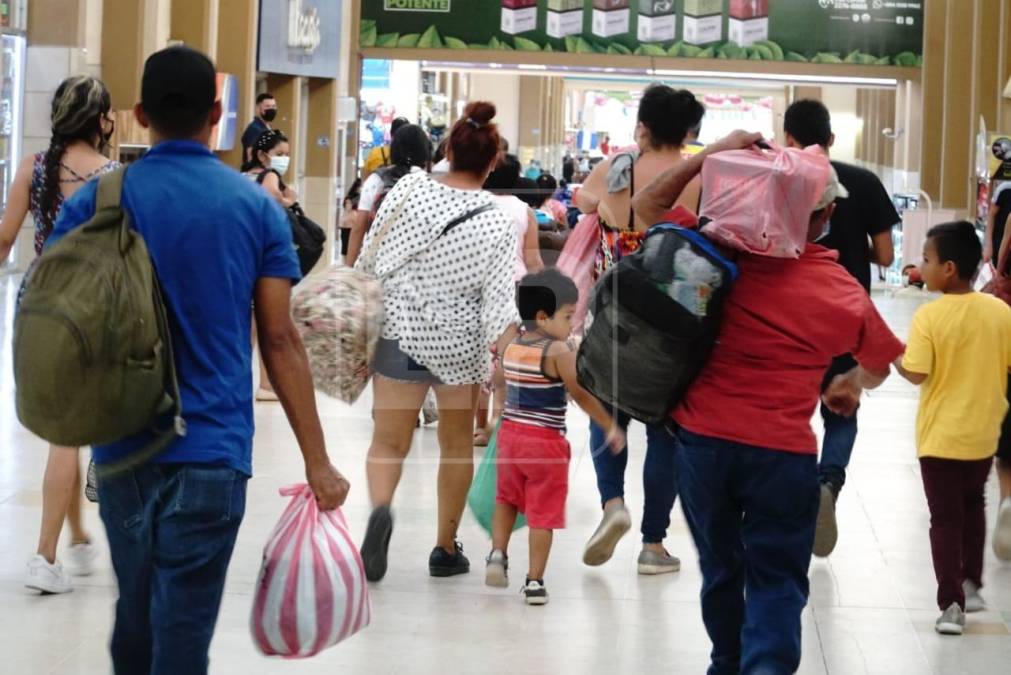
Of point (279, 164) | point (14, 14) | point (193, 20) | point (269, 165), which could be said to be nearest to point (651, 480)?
point (269, 165)

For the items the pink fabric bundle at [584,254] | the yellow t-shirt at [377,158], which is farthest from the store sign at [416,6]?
the pink fabric bundle at [584,254]

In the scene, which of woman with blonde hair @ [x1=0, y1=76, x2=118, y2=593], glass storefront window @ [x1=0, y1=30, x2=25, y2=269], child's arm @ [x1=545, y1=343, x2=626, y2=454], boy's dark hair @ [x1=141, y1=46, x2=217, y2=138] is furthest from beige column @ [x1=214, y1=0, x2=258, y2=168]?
boy's dark hair @ [x1=141, y1=46, x2=217, y2=138]

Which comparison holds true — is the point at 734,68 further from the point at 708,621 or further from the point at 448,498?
the point at 708,621

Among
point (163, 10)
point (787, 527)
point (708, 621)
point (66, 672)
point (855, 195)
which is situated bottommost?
point (66, 672)

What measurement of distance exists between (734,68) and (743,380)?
2343 cm

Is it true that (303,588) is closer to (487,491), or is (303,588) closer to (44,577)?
(44,577)

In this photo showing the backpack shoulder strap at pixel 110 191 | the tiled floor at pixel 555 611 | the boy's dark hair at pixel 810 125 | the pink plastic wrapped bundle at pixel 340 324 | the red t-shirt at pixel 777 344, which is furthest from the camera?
the boy's dark hair at pixel 810 125

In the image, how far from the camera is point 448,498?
19.4 feet

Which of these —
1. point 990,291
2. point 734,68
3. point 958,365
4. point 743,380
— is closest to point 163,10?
point 734,68

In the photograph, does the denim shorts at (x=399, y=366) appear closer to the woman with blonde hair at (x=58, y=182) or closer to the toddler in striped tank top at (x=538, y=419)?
the toddler in striped tank top at (x=538, y=419)

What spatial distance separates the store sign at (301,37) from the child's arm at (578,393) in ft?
55.4

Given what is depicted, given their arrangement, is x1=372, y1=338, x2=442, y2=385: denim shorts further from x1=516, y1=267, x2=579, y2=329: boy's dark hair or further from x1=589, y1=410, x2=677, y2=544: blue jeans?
x1=589, y1=410, x2=677, y2=544: blue jeans

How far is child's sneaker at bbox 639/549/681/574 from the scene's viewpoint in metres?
6.03

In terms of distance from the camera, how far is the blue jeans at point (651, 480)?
19.5 feet
